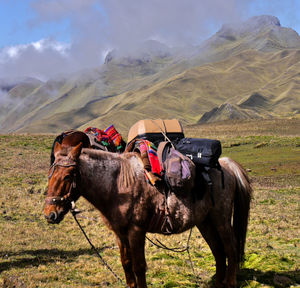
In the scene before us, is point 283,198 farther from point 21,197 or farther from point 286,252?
point 21,197

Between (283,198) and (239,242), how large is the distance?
11.4 meters

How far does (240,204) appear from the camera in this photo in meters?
6.65

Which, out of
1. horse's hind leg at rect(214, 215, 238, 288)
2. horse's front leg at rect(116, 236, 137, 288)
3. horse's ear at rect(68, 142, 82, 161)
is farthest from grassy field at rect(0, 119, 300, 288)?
horse's ear at rect(68, 142, 82, 161)

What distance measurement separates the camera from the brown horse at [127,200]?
4.93 meters

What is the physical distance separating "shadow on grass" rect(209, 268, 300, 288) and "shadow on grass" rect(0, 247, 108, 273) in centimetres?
406

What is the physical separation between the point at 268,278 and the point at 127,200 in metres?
3.48

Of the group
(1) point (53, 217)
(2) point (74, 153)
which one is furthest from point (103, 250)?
(2) point (74, 153)

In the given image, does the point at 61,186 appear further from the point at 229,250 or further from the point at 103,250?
the point at 103,250

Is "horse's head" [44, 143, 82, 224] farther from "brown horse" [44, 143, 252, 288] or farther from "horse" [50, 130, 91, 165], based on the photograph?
"horse" [50, 130, 91, 165]

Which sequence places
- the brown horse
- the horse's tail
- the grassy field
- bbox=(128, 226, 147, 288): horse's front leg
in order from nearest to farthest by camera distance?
the brown horse
bbox=(128, 226, 147, 288): horse's front leg
the horse's tail
the grassy field

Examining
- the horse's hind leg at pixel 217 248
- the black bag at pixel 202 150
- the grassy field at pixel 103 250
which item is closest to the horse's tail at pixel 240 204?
the horse's hind leg at pixel 217 248

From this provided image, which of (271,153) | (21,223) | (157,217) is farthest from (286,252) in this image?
(271,153)

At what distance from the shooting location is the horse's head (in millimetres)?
4824

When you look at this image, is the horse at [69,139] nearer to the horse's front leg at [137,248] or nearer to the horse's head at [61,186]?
the horse's head at [61,186]
